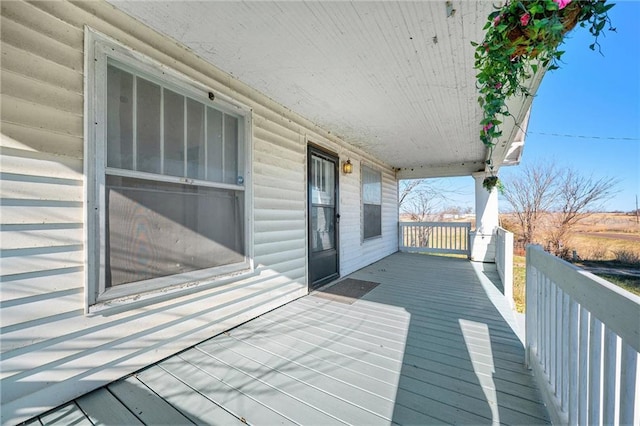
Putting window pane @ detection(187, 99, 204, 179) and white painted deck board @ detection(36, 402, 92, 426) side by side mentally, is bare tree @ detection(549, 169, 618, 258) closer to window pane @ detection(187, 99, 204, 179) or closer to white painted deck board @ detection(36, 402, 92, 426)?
window pane @ detection(187, 99, 204, 179)

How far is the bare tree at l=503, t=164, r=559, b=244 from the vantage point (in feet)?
33.7

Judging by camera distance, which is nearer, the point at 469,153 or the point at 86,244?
the point at 86,244

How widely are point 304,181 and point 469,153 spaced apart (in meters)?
4.11

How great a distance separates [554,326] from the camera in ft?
4.76

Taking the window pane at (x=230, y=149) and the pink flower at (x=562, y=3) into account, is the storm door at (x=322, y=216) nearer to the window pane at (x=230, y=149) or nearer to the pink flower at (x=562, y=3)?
the window pane at (x=230, y=149)

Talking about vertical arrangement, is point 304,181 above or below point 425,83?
below

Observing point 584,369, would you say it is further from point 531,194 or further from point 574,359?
point 531,194

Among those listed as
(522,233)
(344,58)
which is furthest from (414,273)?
(522,233)

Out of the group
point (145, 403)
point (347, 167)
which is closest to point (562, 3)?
point (145, 403)

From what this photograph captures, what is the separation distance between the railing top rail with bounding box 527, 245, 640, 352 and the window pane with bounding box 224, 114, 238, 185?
2.61m

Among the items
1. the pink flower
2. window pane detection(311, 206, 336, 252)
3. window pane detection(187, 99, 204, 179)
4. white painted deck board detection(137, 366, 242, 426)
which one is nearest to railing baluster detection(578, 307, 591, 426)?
the pink flower

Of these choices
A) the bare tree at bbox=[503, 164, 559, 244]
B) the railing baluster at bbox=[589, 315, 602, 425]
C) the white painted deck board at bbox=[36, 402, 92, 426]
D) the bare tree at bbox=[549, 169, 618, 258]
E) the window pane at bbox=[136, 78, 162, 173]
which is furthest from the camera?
the bare tree at bbox=[503, 164, 559, 244]

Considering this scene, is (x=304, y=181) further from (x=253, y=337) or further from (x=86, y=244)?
(x=86, y=244)

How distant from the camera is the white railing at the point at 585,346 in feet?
2.43
